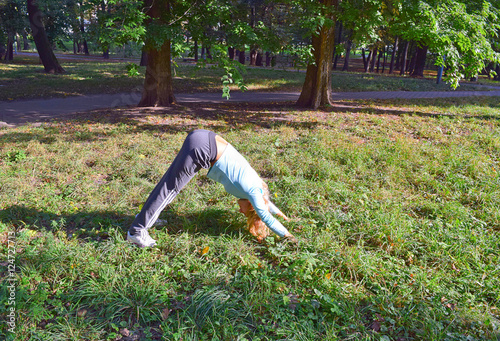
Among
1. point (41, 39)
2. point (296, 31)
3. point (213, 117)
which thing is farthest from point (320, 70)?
point (41, 39)

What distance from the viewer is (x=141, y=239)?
136 inches

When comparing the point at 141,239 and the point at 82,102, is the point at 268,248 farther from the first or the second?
the point at 82,102

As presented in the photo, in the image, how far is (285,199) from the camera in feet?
15.2

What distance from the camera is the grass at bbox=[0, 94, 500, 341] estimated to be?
2695 mm

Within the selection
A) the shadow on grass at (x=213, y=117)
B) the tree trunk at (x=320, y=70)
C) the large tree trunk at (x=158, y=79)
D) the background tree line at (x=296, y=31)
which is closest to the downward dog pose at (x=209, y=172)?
the background tree line at (x=296, y=31)

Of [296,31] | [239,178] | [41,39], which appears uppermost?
[41,39]

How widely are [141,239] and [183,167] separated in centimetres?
93

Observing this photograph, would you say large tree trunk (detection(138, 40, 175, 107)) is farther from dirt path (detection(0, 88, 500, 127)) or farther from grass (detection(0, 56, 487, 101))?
grass (detection(0, 56, 487, 101))

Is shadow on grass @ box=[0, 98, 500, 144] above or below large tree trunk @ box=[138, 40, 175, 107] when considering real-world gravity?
below

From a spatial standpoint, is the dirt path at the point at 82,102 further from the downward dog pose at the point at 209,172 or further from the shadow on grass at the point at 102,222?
the downward dog pose at the point at 209,172

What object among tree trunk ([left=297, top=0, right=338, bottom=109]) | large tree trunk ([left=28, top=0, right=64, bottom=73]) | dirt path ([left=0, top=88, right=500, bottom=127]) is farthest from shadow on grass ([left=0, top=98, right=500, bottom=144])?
large tree trunk ([left=28, top=0, right=64, bottom=73])

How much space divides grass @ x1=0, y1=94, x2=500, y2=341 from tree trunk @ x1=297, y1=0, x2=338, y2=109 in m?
4.47

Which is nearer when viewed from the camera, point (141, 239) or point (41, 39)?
point (141, 239)

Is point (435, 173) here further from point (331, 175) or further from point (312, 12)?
point (312, 12)
